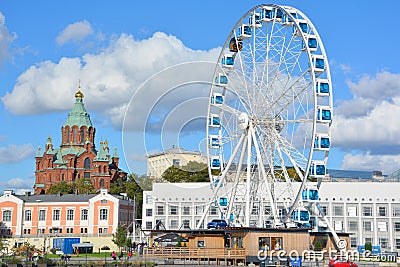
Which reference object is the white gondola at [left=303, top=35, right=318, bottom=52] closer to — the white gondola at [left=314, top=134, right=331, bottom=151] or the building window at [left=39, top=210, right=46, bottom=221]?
the white gondola at [left=314, top=134, right=331, bottom=151]

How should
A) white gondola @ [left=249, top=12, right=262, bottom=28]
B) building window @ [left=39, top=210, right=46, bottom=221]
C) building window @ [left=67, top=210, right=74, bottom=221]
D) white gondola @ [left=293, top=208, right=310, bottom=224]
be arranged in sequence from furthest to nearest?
building window @ [left=39, top=210, right=46, bottom=221] → building window @ [left=67, top=210, right=74, bottom=221] → white gondola @ [left=249, top=12, right=262, bottom=28] → white gondola @ [left=293, top=208, right=310, bottom=224]

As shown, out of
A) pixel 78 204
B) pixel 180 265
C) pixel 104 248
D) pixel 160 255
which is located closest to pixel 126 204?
pixel 78 204

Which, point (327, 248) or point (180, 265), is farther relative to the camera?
point (327, 248)

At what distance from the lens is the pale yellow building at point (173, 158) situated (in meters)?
80.4

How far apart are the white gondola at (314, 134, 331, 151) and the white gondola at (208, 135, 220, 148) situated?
15.7 meters

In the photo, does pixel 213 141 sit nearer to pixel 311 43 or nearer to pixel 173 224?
pixel 311 43

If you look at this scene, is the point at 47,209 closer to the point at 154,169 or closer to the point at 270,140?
the point at 154,169

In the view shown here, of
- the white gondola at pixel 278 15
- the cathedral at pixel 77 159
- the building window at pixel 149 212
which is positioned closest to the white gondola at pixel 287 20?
the white gondola at pixel 278 15

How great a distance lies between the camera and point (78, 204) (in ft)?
351

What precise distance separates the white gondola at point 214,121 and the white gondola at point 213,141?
3.69 ft

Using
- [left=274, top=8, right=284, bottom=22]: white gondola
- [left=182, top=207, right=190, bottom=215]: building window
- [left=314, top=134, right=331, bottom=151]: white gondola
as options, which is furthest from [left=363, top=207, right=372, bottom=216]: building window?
[left=274, top=8, right=284, bottom=22]: white gondola

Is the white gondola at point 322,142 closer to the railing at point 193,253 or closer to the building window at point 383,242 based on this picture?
the railing at point 193,253

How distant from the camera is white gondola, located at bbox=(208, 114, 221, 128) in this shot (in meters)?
66.5

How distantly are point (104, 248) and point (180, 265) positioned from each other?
48428 mm
